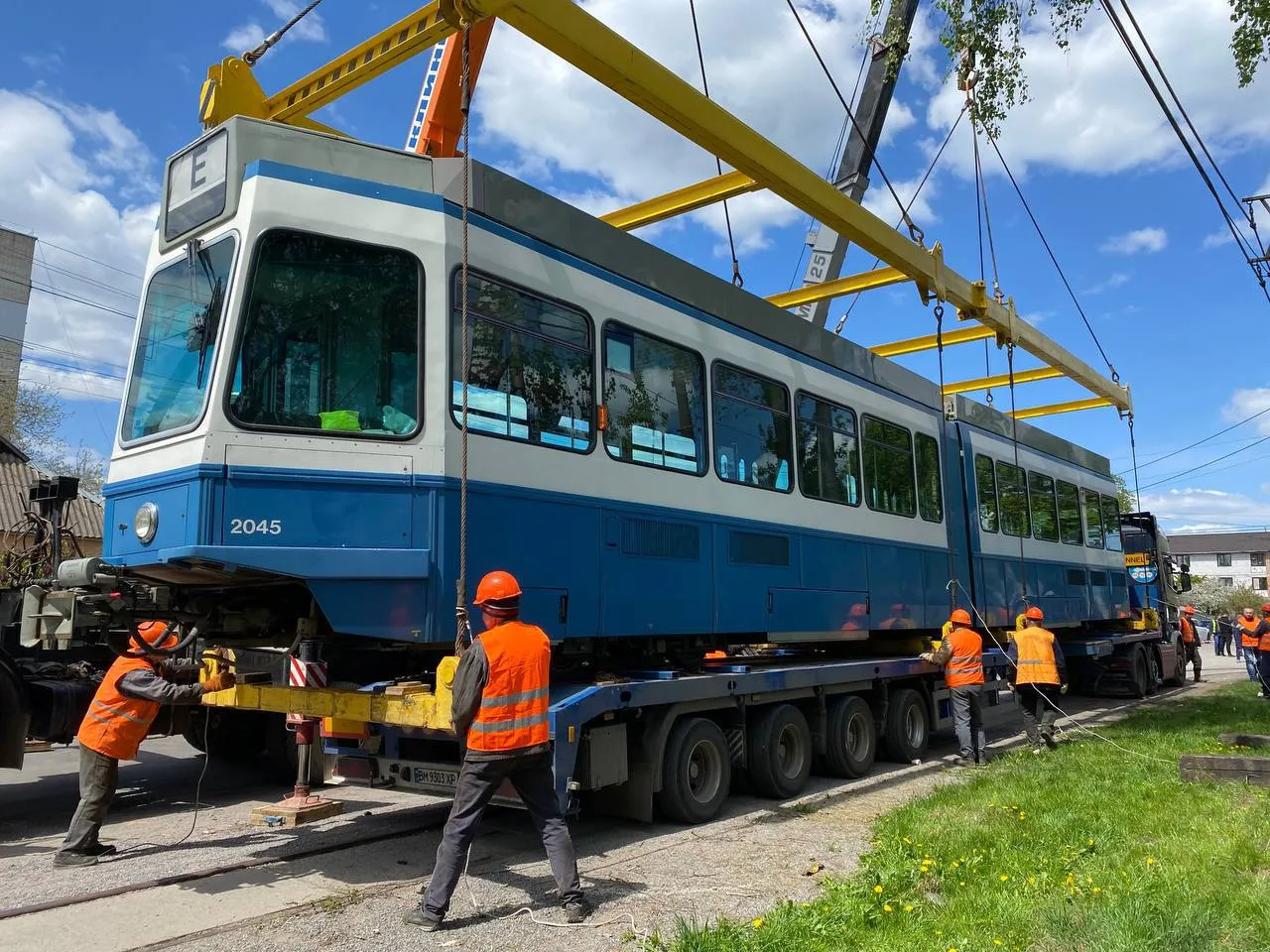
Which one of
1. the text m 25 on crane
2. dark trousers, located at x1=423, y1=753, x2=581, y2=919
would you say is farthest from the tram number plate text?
dark trousers, located at x1=423, y1=753, x2=581, y2=919

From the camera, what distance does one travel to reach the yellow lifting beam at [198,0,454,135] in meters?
7.10

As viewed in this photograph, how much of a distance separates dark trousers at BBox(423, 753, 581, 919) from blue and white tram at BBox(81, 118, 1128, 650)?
96 centimetres

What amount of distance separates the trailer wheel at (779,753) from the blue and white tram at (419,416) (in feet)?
2.41

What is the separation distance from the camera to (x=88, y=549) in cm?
2108

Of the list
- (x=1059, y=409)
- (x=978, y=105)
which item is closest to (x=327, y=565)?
(x=978, y=105)

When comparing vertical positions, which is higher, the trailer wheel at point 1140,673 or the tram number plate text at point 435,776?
the trailer wheel at point 1140,673

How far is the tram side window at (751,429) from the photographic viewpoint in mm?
8250

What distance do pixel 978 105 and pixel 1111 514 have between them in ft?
37.5

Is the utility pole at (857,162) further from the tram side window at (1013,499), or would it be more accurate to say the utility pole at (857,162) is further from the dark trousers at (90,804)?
the dark trousers at (90,804)

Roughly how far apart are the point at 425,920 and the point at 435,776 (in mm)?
1366

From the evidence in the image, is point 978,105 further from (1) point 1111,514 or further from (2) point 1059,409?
(1) point 1111,514

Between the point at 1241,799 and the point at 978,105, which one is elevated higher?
the point at 978,105

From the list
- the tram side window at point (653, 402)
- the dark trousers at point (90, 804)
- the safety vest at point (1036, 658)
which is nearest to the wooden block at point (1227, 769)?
the safety vest at point (1036, 658)

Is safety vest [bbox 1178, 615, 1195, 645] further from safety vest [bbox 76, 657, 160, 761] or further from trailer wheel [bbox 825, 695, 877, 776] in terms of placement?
safety vest [bbox 76, 657, 160, 761]
